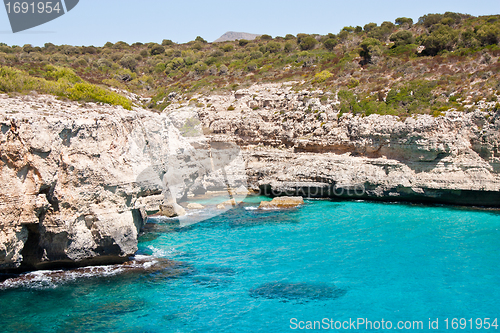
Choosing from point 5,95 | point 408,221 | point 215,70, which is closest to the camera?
point 5,95

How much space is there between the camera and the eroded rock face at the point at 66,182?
11805 mm

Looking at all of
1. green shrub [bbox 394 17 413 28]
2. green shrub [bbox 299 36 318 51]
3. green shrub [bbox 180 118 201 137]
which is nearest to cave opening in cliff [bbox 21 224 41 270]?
green shrub [bbox 180 118 201 137]

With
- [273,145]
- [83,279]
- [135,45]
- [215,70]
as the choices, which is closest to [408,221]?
[273,145]

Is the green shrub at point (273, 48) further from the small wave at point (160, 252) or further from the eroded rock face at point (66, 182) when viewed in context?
the small wave at point (160, 252)

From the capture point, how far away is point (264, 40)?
285 ft

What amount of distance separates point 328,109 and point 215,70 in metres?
27.5

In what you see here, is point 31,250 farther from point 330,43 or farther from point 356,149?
point 330,43

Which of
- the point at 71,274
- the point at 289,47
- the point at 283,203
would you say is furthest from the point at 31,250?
the point at 289,47

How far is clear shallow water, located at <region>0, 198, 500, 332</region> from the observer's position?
11.9 metres

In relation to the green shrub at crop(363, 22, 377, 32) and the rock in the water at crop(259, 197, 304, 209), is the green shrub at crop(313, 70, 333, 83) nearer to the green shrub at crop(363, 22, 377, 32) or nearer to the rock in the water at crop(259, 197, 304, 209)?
the rock in the water at crop(259, 197, 304, 209)

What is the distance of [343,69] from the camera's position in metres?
45.6

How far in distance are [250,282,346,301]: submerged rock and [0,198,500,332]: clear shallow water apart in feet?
0.14

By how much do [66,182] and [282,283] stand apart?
10.1m

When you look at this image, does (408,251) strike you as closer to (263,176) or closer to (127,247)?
(127,247)
